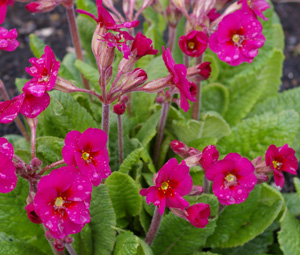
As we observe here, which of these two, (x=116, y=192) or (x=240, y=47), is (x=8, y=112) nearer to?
(x=116, y=192)

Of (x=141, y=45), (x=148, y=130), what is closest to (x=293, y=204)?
(x=148, y=130)

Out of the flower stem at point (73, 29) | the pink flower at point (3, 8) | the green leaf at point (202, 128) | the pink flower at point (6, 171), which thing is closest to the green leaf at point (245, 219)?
the green leaf at point (202, 128)

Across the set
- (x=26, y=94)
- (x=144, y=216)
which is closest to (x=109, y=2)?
(x=26, y=94)

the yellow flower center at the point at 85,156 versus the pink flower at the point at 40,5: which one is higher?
the pink flower at the point at 40,5

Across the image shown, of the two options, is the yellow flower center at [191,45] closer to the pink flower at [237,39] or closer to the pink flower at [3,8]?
the pink flower at [237,39]

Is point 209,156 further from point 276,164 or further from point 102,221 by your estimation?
point 102,221

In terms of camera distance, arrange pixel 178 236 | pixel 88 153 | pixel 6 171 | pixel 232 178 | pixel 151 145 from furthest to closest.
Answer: pixel 151 145
pixel 178 236
pixel 232 178
pixel 88 153
pixel 6 171

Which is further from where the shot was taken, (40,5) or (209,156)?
(40,5)
